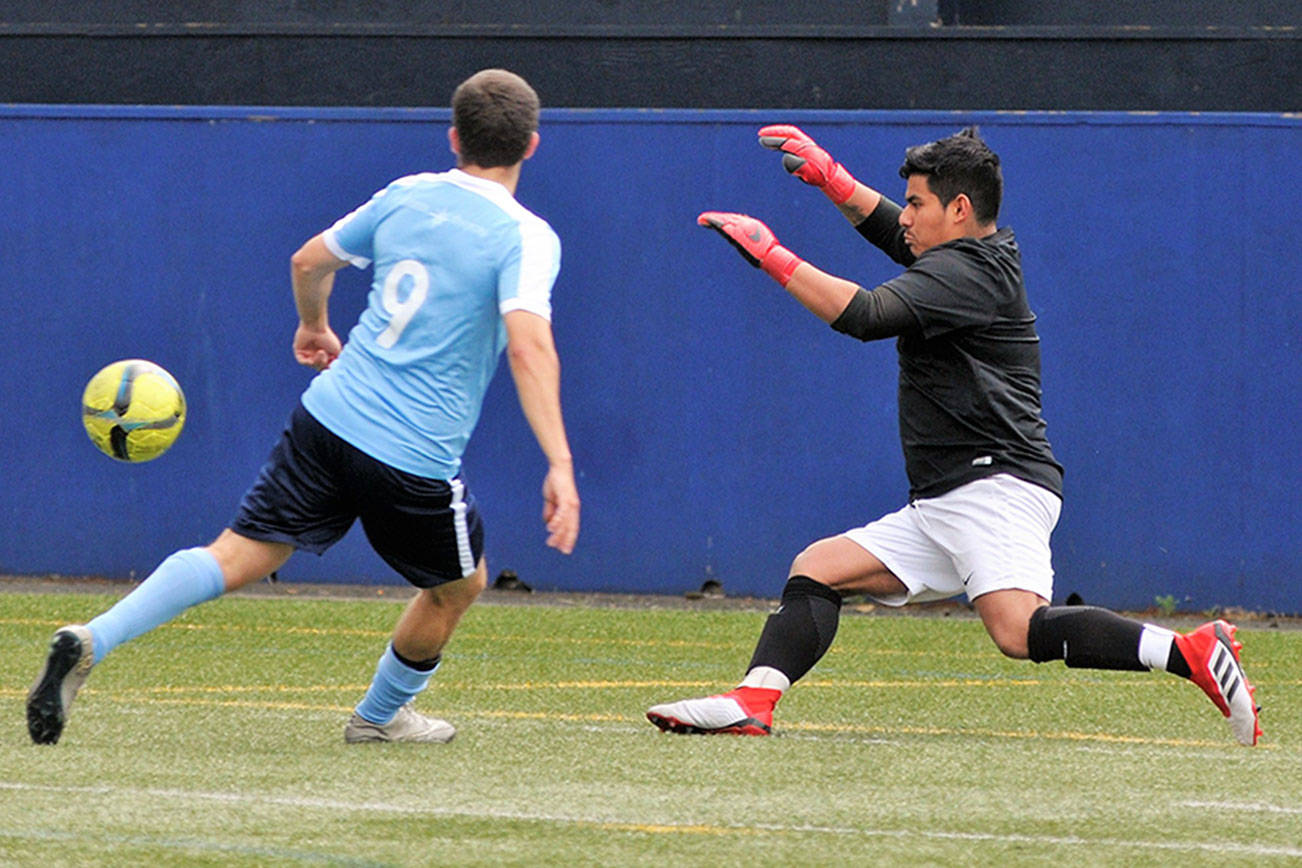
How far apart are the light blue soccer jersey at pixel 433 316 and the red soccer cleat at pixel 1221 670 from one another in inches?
87.7

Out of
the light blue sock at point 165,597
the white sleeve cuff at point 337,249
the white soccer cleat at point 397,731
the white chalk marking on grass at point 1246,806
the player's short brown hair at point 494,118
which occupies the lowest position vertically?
the white soccer cleat at point 397,731

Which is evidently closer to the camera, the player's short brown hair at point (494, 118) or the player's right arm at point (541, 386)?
the player's right arm at point (541, 386)

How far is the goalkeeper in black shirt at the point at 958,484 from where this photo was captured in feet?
20.2

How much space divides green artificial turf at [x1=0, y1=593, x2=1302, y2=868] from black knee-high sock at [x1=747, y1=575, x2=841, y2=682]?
0.82ft

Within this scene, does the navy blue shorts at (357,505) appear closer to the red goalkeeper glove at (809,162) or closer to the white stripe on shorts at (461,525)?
the white stripe on shorts at (461,525)

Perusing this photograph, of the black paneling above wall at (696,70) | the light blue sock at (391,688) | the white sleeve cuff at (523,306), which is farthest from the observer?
the black paneling above wall at (696,70)

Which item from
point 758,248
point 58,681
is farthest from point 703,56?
point 58,681

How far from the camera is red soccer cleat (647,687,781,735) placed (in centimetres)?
632

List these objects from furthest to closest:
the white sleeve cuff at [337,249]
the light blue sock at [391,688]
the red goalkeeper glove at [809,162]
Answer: the red goalkeeper glove at [809,162] < the light blue sock at [391,688] < the white sleeve cuff at [337,249]

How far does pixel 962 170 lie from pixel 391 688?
7.83ft

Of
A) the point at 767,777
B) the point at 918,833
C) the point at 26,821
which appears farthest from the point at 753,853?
the point at 26,821

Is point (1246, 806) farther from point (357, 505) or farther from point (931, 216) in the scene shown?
point (357, 505)

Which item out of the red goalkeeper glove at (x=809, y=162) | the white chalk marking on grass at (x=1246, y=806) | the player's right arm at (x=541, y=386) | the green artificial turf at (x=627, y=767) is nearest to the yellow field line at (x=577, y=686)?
the green artificial turf at (x=627, y=767)

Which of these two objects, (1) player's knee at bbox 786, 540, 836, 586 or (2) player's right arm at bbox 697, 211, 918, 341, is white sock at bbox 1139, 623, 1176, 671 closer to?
(1) player's knee at bbox 786, 540, 836, 586
